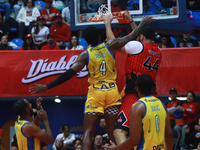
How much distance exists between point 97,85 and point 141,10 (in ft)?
12.7

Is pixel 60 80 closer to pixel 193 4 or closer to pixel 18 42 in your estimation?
pixel 18 42

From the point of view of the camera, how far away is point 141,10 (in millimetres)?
11219

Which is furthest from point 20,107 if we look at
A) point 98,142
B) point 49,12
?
point 49,12

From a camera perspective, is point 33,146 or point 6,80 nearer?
point 33,146

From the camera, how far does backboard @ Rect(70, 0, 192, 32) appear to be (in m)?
11.1

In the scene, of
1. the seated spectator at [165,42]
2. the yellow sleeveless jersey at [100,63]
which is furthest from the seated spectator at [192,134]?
the yellow sleeveless jersey at [100,63]

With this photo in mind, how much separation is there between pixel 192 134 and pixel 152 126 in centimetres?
568

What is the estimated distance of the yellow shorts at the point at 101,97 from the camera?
776cm

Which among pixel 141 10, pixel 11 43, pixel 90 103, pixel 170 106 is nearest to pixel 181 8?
pixel 141 10

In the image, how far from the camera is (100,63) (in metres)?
7.82

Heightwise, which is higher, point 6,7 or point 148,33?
point 148,33

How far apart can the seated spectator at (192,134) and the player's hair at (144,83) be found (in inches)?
214

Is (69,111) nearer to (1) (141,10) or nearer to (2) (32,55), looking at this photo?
(2) (32,55)

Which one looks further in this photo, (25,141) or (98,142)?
(98,142)
